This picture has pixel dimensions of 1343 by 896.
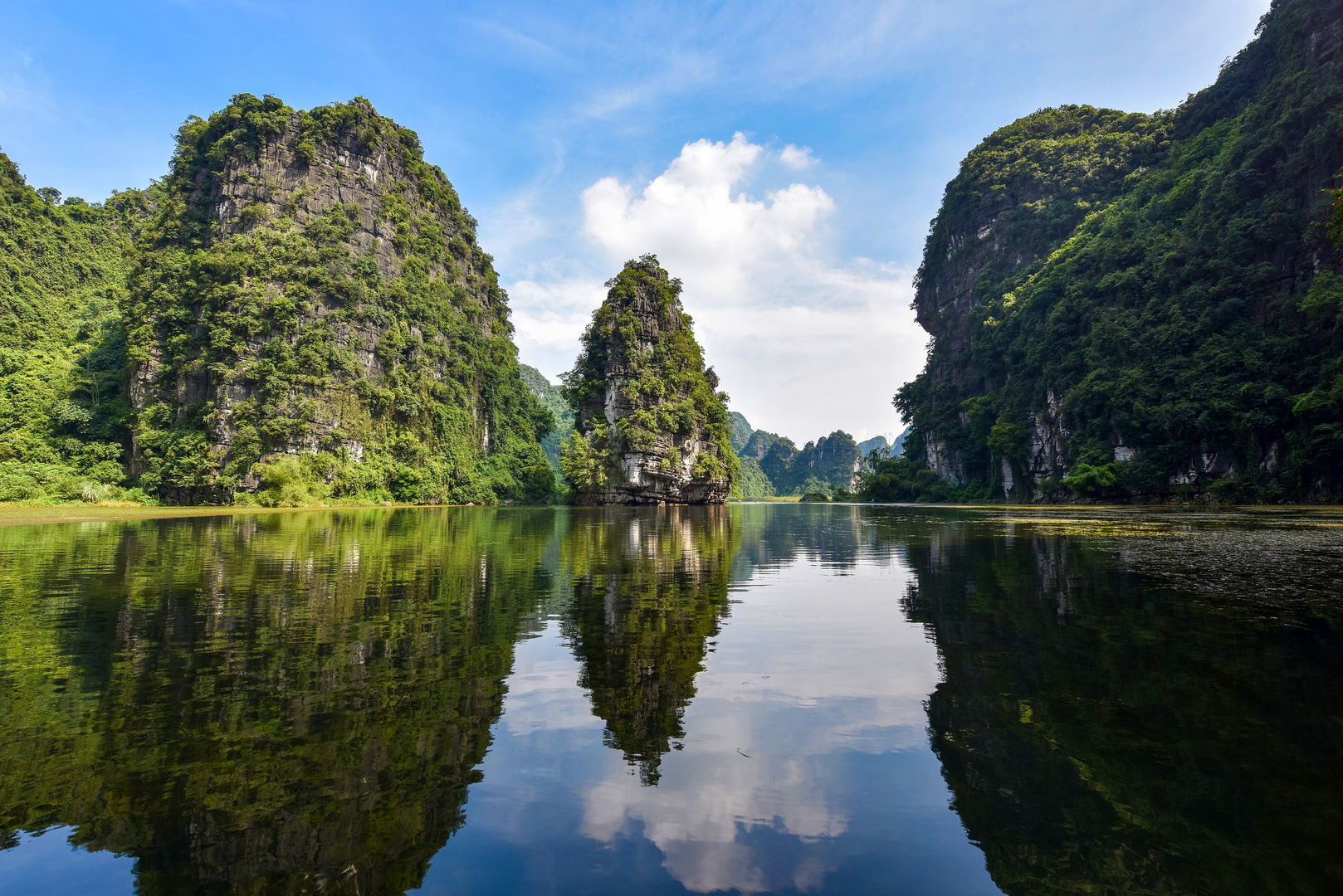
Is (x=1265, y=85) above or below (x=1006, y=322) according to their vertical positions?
above

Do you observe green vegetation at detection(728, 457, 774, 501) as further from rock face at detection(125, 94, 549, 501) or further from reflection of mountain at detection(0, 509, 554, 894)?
reflection of mountain at detection(0, 509, 554, 894)

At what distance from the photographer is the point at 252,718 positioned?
4828mm

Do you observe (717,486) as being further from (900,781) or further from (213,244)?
(900,781)

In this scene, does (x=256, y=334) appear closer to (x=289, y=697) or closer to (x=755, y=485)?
(x=289, y=697)

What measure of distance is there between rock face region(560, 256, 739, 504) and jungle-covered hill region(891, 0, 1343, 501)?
30.3m

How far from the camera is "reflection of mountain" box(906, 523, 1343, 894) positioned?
10.1 feet

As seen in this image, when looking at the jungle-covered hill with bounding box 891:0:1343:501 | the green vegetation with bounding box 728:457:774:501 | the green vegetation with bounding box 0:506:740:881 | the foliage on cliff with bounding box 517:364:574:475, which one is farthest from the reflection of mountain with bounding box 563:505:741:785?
the green vegetation with bounding box 728:457:774:501

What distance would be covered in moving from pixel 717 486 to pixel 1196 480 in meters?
42.6

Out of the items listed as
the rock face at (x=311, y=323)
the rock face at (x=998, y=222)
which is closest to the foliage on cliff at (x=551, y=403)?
the rock face at (x=311, y=323)

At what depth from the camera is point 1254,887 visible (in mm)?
2803

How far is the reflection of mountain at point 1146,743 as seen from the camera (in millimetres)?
3080

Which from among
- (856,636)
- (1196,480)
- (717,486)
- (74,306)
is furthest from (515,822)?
(74,306)

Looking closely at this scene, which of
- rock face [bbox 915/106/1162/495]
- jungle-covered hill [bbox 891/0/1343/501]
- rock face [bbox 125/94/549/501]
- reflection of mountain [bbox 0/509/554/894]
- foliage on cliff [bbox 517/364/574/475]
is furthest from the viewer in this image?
foliage on cliff [bbox 517/364/574/475]

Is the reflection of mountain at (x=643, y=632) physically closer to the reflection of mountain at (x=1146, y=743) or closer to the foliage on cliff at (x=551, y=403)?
the reflection of mountain at (x=1146, y=743)
